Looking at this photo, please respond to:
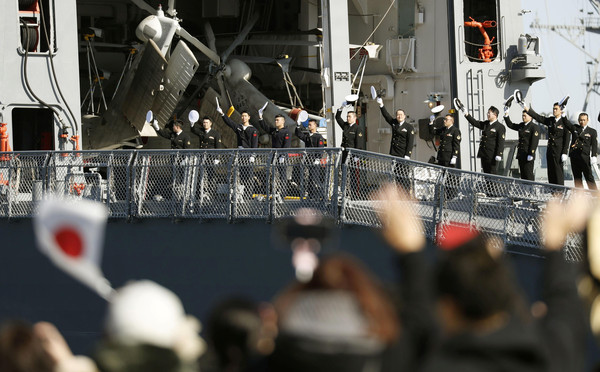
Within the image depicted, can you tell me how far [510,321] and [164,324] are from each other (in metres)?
1.18

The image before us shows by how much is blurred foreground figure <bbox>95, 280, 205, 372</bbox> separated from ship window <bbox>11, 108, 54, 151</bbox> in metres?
12.3

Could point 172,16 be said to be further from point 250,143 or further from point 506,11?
point 506,11

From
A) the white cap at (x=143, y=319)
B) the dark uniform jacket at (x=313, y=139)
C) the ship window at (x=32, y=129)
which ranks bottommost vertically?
the white cap at (x=143, y=319)

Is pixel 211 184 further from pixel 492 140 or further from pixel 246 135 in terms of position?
pixel 492 140

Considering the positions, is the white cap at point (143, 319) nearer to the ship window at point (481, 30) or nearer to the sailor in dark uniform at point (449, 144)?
the sailor in dark uniform at point (449, 144)

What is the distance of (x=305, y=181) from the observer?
11500mm

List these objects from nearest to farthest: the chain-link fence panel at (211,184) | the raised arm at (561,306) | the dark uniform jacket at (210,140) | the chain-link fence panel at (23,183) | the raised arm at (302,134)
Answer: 1. the raised arm at (561,306)
2. the chain-link fence panel at (211,184)
3. the chain-link fence panel at (23,183)
4. the raised arm at (302,134)
5. the dark uniform jacket at (210,140)

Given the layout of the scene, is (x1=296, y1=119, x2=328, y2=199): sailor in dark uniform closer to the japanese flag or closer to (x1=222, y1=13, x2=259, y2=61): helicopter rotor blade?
the japanese flag

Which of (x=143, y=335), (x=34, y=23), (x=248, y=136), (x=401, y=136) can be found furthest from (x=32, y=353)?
(x=34, y=23)

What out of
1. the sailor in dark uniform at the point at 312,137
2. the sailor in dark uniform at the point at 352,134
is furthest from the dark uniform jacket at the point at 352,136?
the sailor in dark uniform at the point at 312,137

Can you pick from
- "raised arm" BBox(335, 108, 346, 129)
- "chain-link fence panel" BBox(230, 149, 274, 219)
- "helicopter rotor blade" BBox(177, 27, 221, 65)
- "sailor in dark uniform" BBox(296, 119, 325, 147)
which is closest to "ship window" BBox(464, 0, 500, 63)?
"raised arm" BBox(335, 108, 346, 129)

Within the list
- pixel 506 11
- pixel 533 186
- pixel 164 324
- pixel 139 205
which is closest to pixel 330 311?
pixel 164 324

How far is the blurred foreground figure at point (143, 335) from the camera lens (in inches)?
122

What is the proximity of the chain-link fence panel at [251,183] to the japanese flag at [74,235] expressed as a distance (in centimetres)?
780
